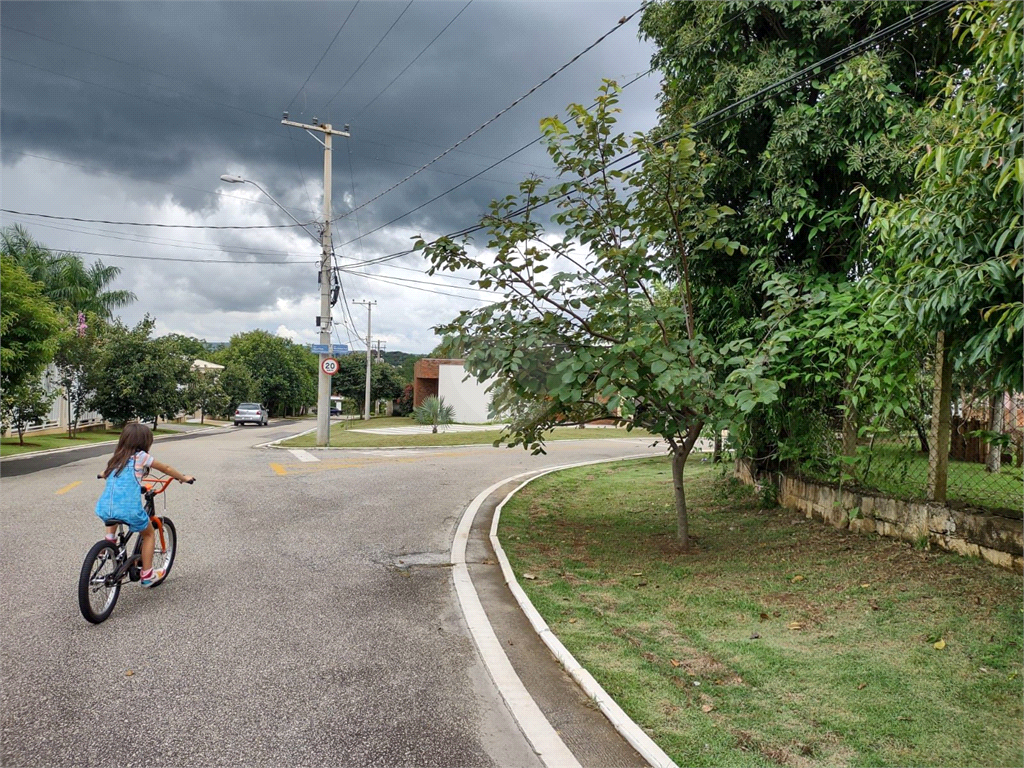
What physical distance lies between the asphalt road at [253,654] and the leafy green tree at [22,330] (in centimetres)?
778

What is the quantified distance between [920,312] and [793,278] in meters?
2.92

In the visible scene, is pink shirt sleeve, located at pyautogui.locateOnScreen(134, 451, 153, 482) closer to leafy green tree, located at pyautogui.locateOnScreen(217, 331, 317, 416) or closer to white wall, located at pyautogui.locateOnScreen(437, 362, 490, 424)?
white wall, located at pyautogui.locateOnScreen(437, 362, 490, 424)

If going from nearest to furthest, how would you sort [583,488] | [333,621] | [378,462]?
[333,621]
[583,488]
[378,462]

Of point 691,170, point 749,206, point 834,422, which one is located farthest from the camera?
point 749,206

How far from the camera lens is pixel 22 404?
61.3 feet

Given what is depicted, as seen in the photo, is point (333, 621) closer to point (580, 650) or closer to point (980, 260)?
point (580, 650)

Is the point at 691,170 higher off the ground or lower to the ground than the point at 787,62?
lower

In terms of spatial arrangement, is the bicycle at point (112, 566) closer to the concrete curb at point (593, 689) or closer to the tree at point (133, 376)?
the concrete curb at point (593, 689)

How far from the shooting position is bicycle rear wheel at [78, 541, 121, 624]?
498 centimetres

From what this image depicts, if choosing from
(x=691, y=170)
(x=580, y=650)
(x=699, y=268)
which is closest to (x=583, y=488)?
(x=699, y=268)

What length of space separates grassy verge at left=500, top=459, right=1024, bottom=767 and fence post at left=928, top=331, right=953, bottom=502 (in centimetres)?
65

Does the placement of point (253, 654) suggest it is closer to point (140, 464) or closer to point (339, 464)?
point (140, 464)

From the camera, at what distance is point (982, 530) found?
18.7ft

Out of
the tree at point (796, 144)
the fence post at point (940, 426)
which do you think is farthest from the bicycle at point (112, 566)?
the fence post at point (940, 426)
